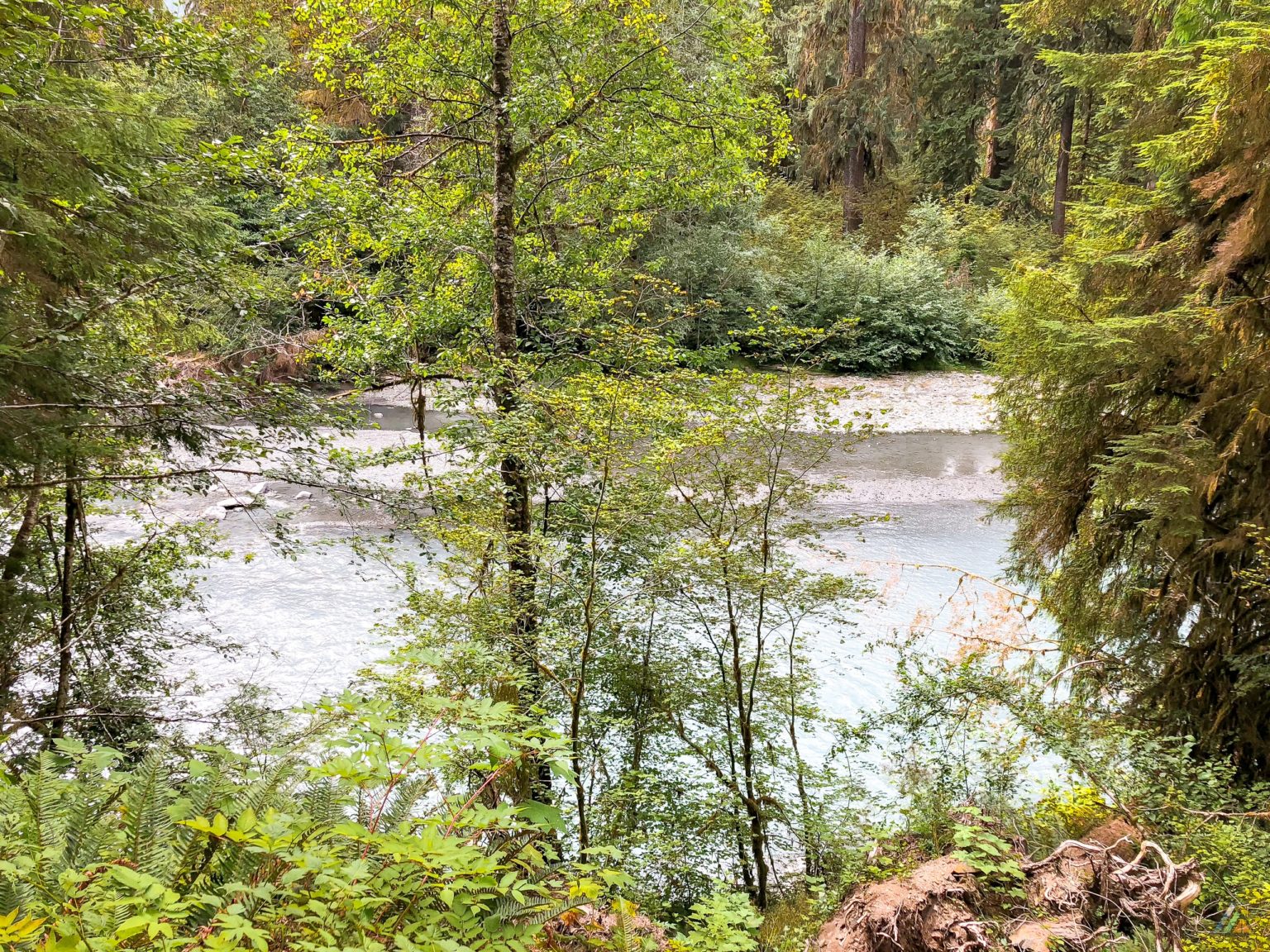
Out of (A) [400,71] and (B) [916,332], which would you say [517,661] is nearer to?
(A) [400,71]

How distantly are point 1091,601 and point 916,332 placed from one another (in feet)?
47.3

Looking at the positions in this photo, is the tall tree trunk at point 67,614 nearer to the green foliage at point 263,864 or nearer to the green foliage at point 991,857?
the green foliage at point 263,864

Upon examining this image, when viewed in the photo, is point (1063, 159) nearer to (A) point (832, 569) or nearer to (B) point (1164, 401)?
(A) point (832, 569)

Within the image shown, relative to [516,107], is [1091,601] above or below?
below

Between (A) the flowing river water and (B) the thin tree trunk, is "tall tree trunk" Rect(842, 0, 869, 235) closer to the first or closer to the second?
(B) the thin tree trunk

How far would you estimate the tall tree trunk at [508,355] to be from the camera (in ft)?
16.5

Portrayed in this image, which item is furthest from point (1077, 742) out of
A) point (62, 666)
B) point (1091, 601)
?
point (62, 666)

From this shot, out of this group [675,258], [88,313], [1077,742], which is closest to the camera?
[88,313]

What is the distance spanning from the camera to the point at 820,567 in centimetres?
929

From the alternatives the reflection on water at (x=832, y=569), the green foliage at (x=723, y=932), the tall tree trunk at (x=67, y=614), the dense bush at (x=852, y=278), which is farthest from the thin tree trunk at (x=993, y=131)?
the green foliage at (x=723, y=932)

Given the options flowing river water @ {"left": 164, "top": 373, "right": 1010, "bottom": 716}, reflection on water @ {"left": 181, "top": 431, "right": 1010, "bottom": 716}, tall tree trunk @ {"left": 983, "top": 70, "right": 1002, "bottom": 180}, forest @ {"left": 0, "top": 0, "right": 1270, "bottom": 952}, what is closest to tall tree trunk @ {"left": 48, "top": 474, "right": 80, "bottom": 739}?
forest @ {"left": 0, "top": 0, "right": 1270, "bottom": 952}

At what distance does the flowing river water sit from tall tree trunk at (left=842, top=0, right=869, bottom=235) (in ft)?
35.9

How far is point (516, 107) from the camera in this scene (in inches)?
233

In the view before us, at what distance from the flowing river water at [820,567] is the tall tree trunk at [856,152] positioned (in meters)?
10.9
